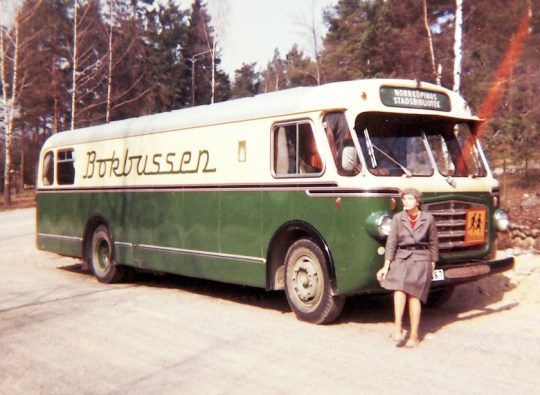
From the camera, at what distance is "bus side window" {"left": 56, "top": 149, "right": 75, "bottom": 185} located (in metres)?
13.9

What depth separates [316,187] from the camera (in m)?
8.22

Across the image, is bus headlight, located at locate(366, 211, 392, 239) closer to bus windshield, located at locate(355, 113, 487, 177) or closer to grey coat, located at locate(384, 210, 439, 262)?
grey coat, located at locate(384, 210, 439, 262)

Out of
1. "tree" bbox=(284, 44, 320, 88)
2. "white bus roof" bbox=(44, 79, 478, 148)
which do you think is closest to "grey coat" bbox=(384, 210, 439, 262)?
"white bus roof" bbox=(44, 79, 478, 148)

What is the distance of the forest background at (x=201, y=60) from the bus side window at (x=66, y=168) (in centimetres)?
1086

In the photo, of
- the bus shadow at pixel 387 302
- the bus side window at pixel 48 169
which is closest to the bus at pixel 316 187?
the bus shadow at pixel 387 302

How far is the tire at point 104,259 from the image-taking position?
12.5m

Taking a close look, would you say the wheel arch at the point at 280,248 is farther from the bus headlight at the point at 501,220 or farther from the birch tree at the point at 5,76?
the birch tree at the point at 5,76

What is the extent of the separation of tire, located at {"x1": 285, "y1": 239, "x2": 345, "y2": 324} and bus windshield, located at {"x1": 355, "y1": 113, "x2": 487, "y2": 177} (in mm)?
1328

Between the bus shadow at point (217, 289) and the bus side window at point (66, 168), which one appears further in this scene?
the bus side window at point (66, 168)

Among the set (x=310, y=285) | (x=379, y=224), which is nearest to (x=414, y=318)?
(x=379, y=224)

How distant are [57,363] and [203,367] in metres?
1.54

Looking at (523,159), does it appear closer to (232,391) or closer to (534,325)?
(534,325)

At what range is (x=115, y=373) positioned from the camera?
6422mm

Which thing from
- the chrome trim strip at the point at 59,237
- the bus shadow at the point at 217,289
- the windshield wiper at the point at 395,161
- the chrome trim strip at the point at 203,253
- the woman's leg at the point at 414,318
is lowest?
the bus shadow at the point at 217,289
